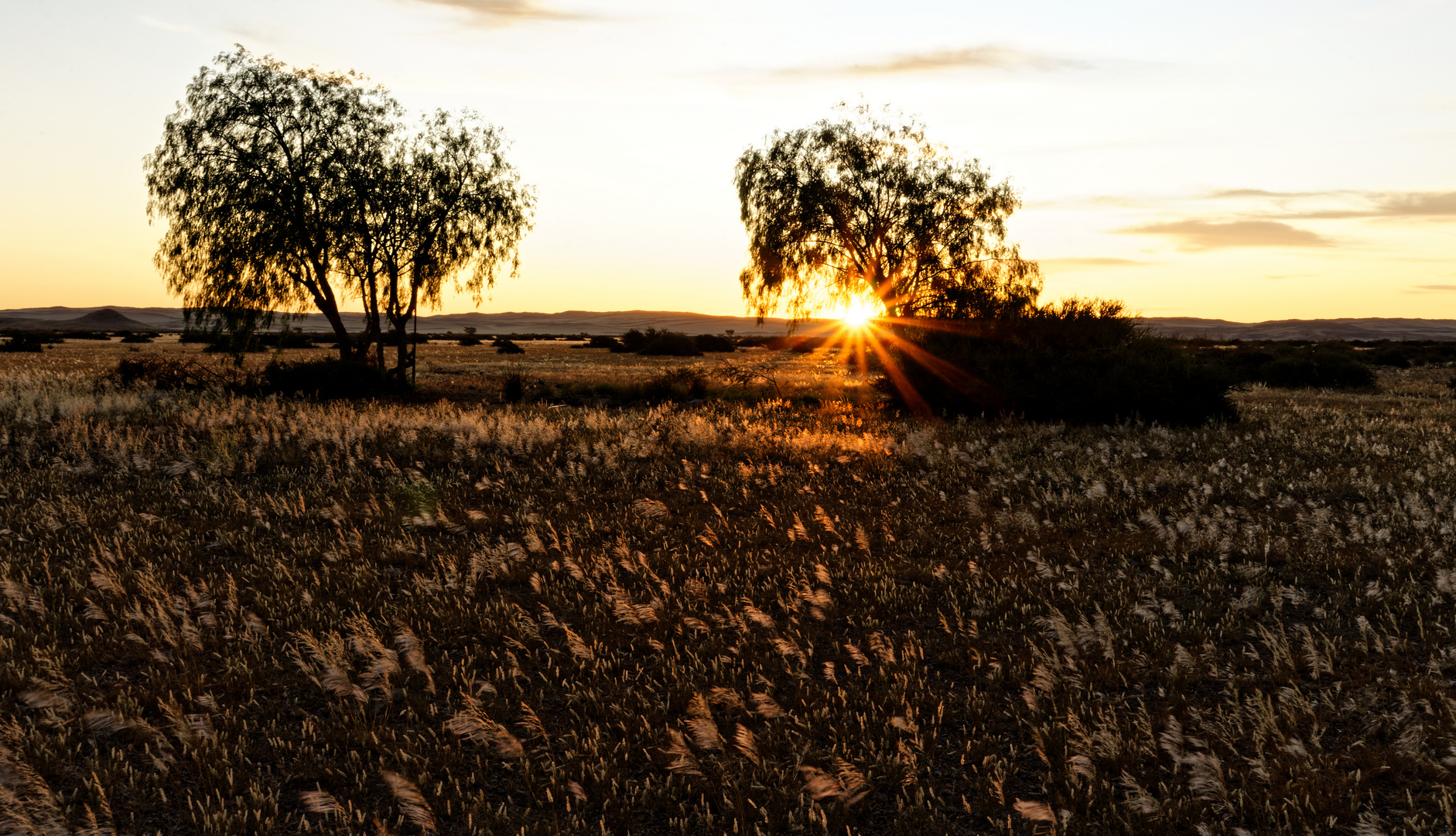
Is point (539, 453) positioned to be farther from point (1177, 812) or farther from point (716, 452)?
point (1177, 812)

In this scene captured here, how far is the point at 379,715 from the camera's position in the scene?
16.0 feet

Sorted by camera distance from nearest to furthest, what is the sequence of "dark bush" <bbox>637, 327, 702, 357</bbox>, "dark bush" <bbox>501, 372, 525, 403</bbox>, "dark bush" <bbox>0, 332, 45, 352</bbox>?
"dark bush" <bbox>501, 372, 525, 403</bbox>
"dark bush" <bbox>0, 332, 45, 352</bbox>
"dark bush" <bbox>637, 327, 702, 357</bbox>

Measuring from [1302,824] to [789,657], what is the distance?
2.86 m

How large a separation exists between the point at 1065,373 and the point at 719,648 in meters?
15.0

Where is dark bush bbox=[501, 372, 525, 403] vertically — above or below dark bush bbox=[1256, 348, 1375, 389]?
below

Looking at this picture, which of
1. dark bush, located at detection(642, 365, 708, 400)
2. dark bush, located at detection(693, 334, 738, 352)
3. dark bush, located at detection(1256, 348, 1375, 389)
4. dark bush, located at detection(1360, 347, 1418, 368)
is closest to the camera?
dark bush, located at detection(642, 365, 708, 400)

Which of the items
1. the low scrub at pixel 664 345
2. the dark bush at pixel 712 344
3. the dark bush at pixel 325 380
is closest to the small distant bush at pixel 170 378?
the dark bush at pixel 325 380

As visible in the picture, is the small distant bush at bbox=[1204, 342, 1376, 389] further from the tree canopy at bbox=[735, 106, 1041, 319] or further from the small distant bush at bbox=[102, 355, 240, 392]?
the small distant bush at bbox=[102, 355, 240, 392]

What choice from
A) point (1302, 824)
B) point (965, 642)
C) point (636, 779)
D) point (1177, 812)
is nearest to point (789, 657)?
point (965, 642)

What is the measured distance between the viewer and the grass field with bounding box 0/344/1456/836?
4.02 meters

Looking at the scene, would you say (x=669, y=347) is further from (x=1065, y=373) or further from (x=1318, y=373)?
(x=1065, y=373)

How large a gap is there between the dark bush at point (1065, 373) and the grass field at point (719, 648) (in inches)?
233

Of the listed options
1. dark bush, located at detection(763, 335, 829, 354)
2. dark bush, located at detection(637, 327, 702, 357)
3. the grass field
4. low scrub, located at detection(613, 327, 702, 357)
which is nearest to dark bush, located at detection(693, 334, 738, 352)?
low scrub, located at detection(613, 327, 702, 357)

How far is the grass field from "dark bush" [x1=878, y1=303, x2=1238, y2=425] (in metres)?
5.92
